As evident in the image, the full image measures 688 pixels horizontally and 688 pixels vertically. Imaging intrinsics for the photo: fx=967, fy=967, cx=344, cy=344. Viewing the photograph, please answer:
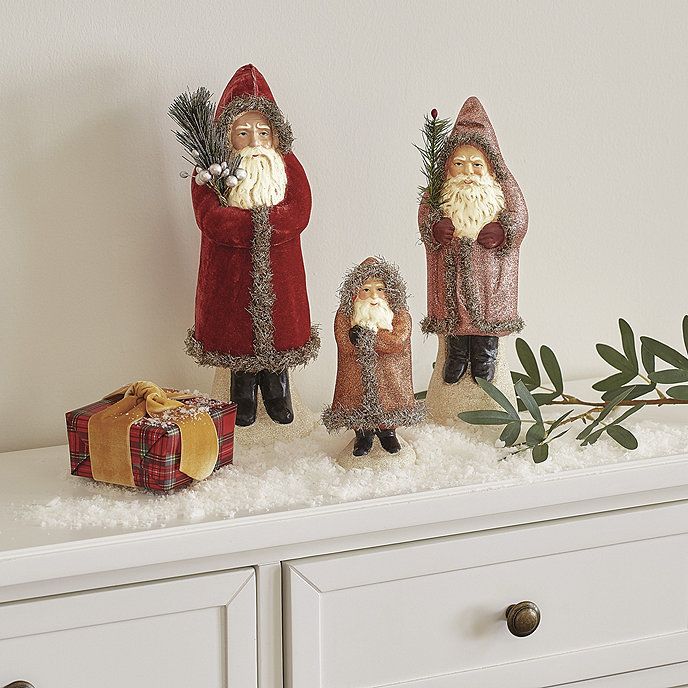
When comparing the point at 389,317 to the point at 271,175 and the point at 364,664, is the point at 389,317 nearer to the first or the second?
the point at 271,175

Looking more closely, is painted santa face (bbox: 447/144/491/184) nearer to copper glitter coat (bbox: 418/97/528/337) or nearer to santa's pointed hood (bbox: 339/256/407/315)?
copper glitter coat (bbox: 418/97/528/337)

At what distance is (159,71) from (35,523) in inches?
19.5

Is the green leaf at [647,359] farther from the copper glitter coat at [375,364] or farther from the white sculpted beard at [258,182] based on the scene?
the white sculpted beard at [258,182]

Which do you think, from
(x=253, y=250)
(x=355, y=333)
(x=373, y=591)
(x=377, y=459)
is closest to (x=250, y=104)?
(x=253, y=250)

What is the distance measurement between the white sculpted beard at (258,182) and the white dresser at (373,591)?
29 centimetres

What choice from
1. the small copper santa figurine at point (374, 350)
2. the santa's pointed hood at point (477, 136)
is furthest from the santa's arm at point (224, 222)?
the santa's pointed hood at point (477, 136)

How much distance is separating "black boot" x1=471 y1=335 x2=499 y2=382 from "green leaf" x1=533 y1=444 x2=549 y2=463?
0.11 meters

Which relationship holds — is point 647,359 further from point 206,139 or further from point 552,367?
point 206,139

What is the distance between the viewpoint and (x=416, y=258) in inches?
44.9

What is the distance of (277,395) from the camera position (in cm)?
94

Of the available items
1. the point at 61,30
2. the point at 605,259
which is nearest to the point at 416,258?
the point at 605,259

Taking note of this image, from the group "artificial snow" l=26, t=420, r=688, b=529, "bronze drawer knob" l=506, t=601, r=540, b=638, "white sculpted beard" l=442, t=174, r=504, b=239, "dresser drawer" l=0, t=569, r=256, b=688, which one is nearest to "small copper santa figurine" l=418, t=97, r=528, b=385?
"white sculpted beard" l=442, t=174, r=504, b=239

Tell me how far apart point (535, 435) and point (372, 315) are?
0.65 feet

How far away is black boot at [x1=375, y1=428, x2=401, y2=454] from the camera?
2.82ft
